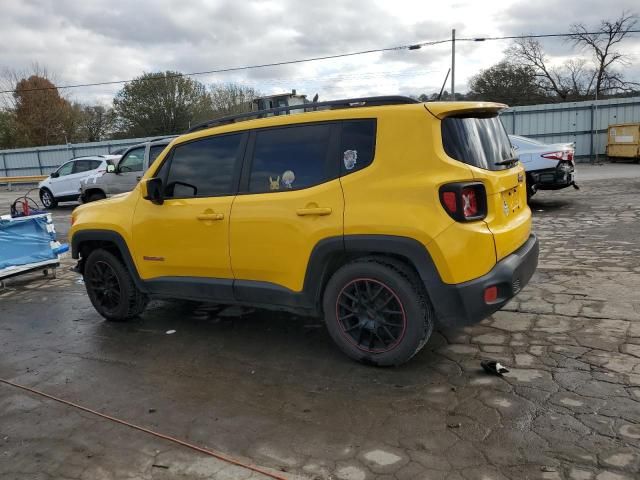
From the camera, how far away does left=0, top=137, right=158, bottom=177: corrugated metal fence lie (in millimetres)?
30078

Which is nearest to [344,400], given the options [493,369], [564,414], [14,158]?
[493,369]

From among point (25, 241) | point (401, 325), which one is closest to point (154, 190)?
point (401, 325)

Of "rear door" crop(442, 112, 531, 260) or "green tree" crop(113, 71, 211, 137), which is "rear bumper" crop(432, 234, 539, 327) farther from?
"green tree" crop(113, 71, 211, 137)

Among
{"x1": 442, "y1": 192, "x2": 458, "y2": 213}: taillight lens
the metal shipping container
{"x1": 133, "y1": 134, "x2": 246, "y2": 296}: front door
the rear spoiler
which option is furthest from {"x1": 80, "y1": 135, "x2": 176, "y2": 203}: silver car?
the metal shipping container

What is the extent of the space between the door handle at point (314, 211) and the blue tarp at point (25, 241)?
202 inches

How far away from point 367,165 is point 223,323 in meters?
2.37

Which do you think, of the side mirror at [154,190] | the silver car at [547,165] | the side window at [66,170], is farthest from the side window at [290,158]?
the side window at [66,170]

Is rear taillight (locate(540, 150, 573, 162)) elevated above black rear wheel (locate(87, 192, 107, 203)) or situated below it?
above

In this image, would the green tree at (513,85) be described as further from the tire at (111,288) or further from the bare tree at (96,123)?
the tire at (111,288)

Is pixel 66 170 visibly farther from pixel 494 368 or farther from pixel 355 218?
pixel 494 368

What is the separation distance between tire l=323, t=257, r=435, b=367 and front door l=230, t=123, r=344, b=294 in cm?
32

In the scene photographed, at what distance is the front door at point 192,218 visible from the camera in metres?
4.31

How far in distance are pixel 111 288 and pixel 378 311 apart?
9.79ft

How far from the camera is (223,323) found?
5.11 metres
